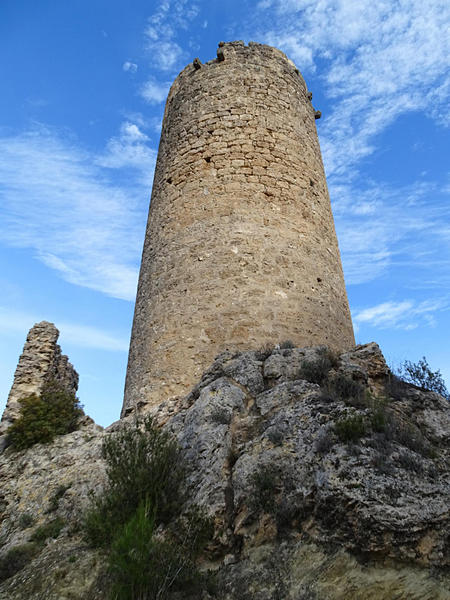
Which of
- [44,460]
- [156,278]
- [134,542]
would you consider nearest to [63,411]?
[44,460]

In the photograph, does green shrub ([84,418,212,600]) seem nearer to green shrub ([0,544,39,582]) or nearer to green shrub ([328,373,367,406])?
green shrub ([0,544,39,582])

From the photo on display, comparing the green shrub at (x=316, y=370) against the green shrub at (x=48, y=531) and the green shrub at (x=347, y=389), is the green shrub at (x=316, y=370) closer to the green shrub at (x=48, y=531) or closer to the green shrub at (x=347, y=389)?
the green shrub at (x=347, y=389)

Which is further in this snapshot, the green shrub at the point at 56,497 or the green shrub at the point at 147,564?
the green shrub at the point at 56,497

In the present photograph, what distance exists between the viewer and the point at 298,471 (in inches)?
141

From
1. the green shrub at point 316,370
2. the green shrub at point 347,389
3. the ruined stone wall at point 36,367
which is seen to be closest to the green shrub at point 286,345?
the green shrub at point 316,370

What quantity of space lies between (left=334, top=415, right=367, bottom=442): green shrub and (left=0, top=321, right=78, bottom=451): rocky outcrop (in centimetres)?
515

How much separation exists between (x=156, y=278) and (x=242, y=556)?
4.75m

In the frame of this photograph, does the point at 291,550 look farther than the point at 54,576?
No

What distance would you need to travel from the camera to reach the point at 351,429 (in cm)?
369

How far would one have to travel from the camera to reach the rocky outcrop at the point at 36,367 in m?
7.21

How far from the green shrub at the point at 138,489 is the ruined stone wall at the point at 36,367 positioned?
3615 mm

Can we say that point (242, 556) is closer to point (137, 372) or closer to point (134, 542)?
point (134, 542)

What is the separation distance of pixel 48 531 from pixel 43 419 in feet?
7.66

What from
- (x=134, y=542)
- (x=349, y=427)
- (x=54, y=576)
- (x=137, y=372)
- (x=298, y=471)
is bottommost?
(x=54, y=576)
